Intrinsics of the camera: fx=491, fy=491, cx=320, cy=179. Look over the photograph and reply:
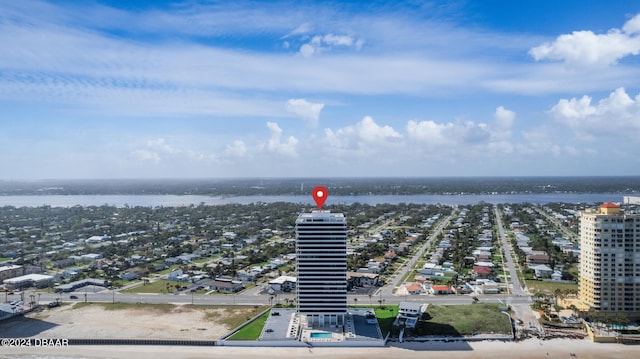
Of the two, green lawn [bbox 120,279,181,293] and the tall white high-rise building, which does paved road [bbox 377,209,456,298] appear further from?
green lawn [bbox 120,279,181,293]

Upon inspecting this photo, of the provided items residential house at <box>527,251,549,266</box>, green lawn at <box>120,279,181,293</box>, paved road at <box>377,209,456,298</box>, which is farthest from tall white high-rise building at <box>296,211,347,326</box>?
residential house at <box>527,251,549,266</box>

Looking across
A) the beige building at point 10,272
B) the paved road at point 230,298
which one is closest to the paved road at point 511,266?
the paved road at point 230,298

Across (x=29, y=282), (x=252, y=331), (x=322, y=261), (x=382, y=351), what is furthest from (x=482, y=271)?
(x=29, y=282)

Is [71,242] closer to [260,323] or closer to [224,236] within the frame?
[224,236]

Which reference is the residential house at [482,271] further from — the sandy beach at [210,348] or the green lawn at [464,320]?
the sandy beach at [210,348]

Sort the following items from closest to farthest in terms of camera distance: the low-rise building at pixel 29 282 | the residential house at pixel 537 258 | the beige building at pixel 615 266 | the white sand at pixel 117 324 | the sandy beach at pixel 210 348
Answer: the sandy beach at pixel 210 348, the white sand at pixel 117 324, the beige building at pixel 615 266, the low-rise building at pixel 29 282, the residential house at pixel 537 258

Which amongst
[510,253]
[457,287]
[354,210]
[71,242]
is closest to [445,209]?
[354,210]

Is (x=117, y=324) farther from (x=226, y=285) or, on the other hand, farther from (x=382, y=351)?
(x=382, y=351)
